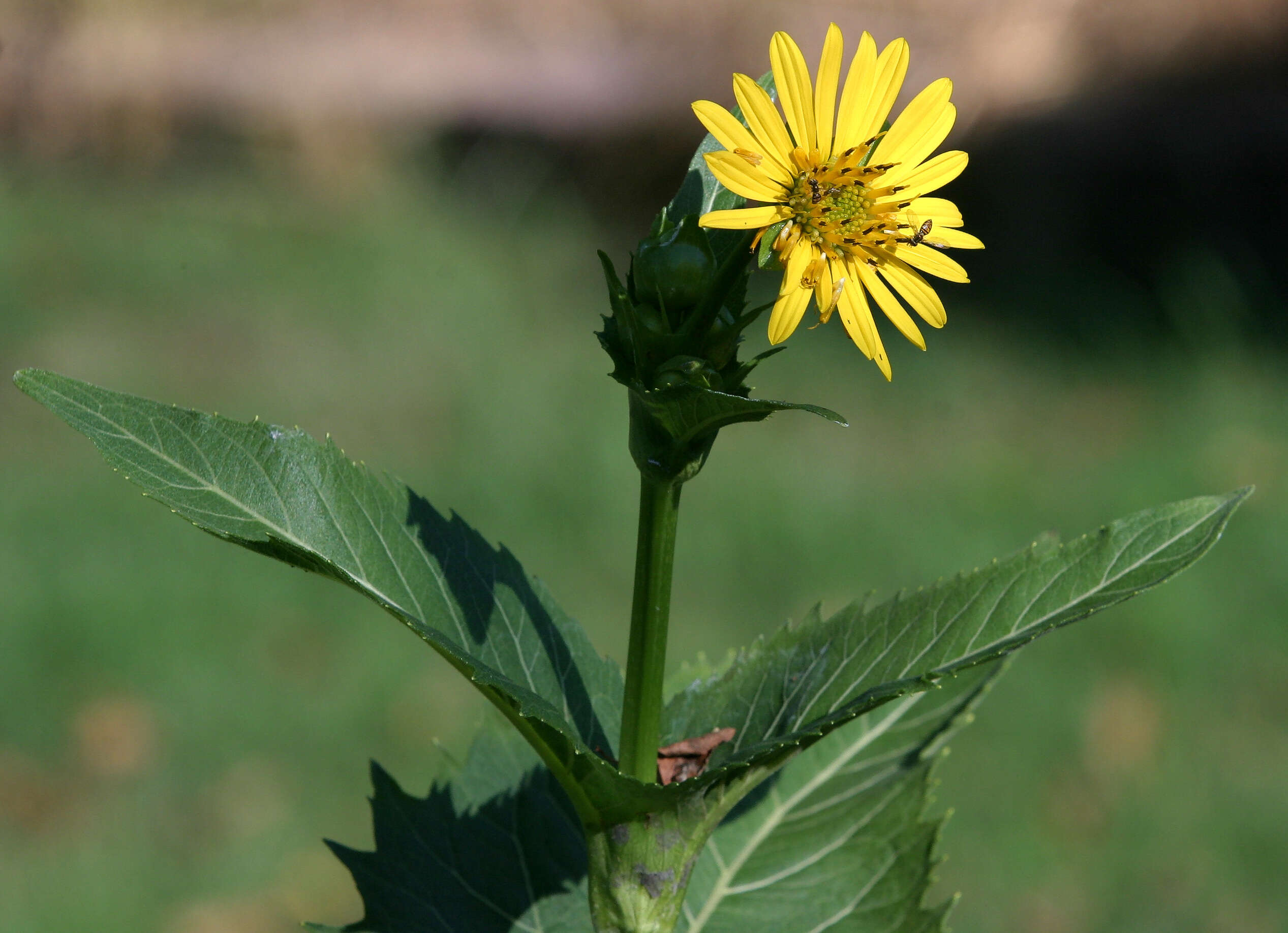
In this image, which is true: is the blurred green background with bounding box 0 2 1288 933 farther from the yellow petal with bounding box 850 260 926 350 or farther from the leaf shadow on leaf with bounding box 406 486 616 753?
the yellow petal with bounding box 850 260 926 350

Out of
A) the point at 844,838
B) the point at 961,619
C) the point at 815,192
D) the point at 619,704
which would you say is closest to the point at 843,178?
the point at 815,192

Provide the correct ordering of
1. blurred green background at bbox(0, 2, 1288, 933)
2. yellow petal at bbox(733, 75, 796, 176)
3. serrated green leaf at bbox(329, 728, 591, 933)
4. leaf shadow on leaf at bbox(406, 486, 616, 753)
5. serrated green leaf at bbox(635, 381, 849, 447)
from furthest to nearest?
1. blurred green background at bbox(0, 2, 1288, 933)
2. serrated green leaf at bbox(329, 728, 591, 933)
3. leaf shadow on leaf at bbox(406, 486, 616, 753)
4. yellow petal at bbox(733, 75, 796, 176)
5. serrated green leaf at bbox(635, 381, 849, 447)

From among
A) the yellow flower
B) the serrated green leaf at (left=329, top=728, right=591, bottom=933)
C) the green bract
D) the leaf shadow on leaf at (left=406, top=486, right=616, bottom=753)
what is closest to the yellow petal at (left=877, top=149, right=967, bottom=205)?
the yellow flower

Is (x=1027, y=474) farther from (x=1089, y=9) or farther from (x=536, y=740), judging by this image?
(x=536, y=740)

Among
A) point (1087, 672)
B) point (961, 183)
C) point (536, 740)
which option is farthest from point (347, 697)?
point (961, 183)

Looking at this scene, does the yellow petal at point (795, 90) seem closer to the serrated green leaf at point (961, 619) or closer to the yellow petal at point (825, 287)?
the yellow petal at point (825, 287)

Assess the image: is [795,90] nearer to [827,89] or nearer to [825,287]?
[827,89]

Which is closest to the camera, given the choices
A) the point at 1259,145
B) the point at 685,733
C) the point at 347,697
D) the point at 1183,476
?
the point at 685,733
